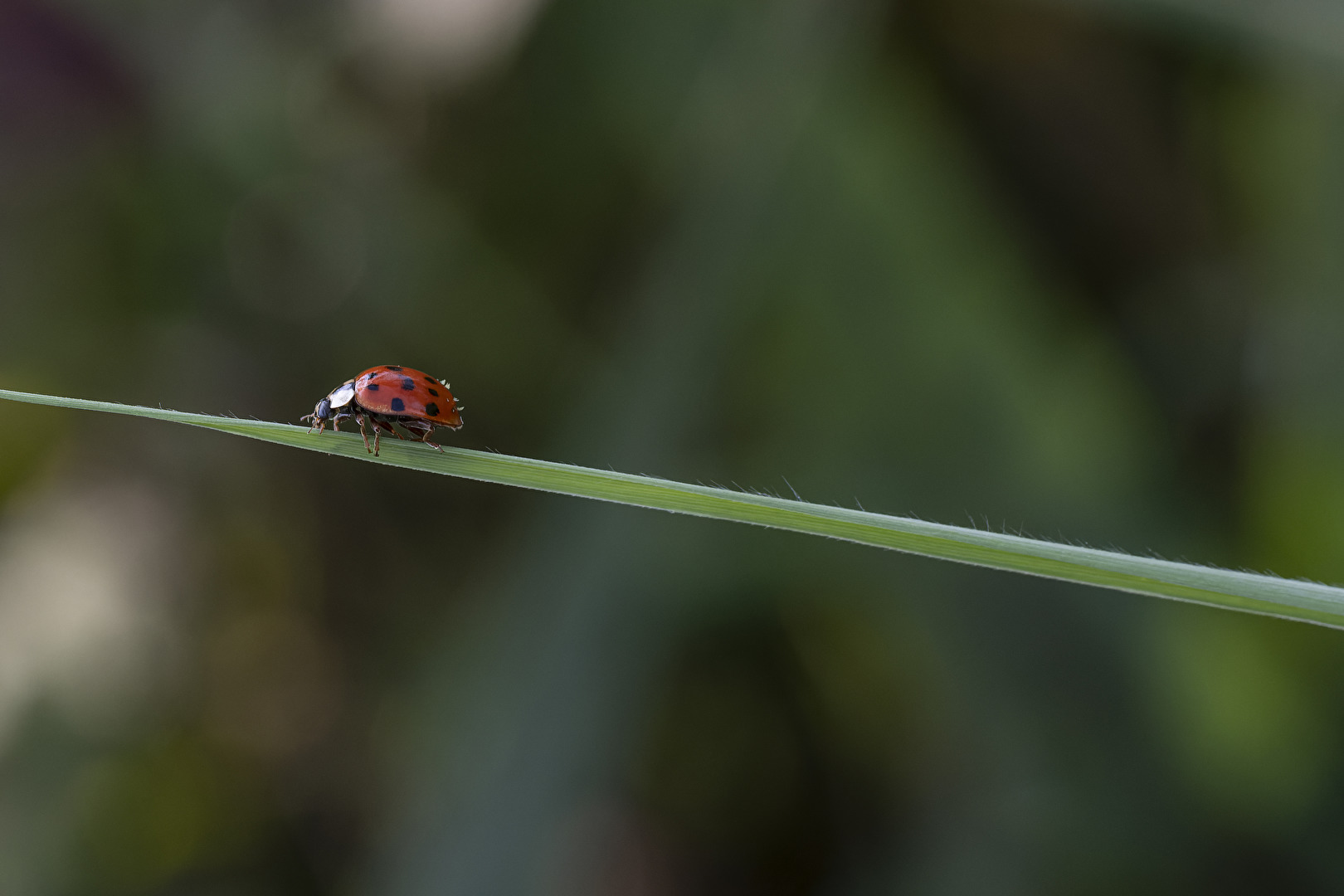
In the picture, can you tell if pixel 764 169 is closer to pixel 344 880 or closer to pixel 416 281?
pixel 416 281

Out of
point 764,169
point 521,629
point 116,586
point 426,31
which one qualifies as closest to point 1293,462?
point 764,169

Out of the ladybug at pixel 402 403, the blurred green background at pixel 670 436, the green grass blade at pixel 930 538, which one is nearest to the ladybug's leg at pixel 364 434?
the ladybug at pixel 402 403

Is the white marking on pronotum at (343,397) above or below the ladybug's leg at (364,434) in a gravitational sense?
above

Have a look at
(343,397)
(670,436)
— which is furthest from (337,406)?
(670,436)

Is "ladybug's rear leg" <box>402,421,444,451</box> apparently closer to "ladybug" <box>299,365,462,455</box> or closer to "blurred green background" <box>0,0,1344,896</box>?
"ladybug" <box>299,365,462,455</box>

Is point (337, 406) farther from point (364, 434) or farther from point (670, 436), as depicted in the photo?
point (670, 436)

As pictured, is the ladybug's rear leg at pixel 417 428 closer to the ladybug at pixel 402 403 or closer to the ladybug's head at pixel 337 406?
the ladybug at pixel 402 403
